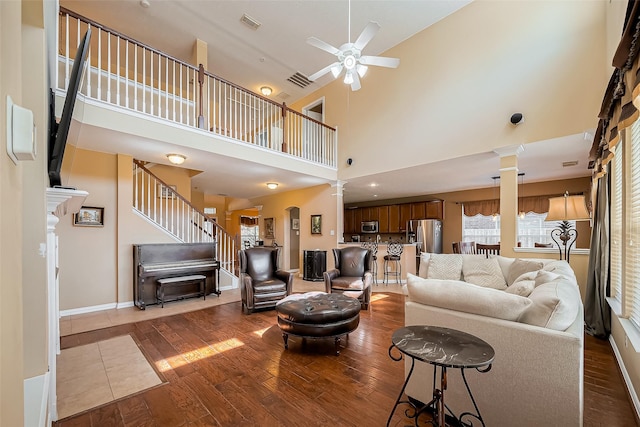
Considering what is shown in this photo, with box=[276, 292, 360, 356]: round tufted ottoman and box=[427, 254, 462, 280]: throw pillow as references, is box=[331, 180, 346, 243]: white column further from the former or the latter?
box=[276, 292, 360, 356]: round tufted ottoman

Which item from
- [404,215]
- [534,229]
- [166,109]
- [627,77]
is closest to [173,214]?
[166,109]

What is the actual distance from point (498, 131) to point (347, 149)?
322 cm

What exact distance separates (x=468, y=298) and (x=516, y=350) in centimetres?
35

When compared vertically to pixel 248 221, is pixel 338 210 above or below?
above

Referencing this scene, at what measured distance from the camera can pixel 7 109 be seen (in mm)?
701

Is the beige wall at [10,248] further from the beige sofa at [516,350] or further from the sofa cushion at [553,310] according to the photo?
the sofa cushion at [553,310]

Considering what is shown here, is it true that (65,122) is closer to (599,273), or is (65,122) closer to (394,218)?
(599,273)

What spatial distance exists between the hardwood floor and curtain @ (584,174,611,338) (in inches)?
9.6

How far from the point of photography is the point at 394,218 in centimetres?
980

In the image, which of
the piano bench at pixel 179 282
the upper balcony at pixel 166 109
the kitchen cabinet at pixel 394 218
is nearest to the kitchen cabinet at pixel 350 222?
the kitchen cabinet at pixel 394 218

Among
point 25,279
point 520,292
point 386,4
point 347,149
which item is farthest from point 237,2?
point 520,292

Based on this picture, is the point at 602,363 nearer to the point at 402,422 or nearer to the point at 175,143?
the point at 402,422

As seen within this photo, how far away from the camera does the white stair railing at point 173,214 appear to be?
202 inches

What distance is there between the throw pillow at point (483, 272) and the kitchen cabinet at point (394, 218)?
5.94 meters
